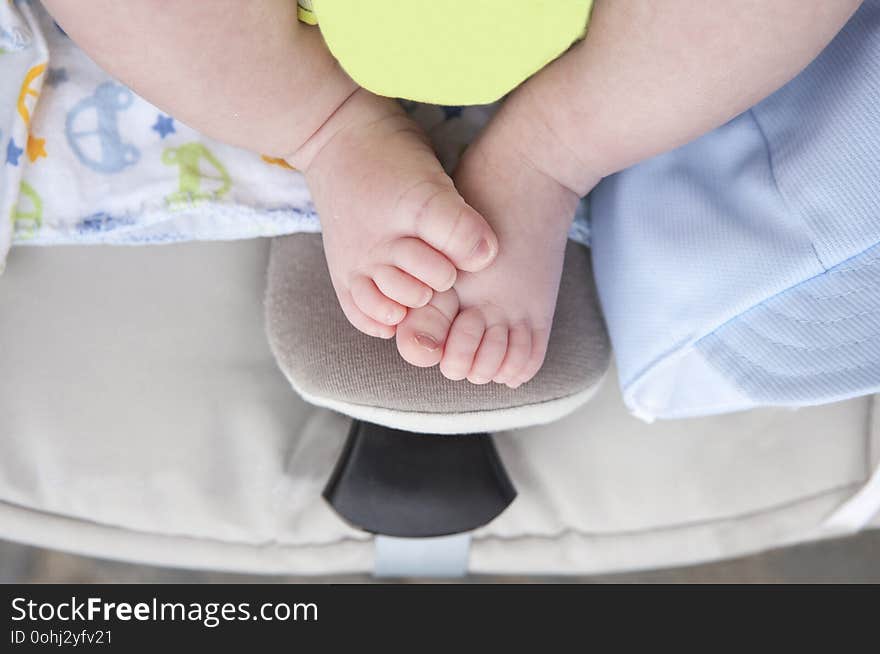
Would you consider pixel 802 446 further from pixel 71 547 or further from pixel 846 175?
pixel 71 547

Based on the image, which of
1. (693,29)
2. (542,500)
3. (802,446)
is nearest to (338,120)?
(693,29)

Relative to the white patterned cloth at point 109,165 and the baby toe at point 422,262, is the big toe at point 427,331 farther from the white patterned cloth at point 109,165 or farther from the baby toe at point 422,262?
the white patterned cloth at point 109,165

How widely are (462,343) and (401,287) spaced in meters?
0.05

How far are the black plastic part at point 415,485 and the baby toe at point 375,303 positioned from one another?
127 millimetres

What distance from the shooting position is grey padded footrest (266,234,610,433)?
55cm

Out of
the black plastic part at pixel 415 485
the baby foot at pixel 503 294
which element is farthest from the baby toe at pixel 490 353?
the black plastic part at pixel 415 485

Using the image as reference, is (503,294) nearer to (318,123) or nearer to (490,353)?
(490,353)

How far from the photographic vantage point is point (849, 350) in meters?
0.53

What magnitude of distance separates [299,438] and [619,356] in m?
0.26

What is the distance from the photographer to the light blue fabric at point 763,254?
512 mm

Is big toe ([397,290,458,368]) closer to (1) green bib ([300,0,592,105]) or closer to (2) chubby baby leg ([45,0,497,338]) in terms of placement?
(2) chubby baby leg ([45,0,497,338])

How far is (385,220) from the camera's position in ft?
1.68

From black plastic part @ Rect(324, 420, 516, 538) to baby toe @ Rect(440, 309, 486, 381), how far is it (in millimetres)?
101

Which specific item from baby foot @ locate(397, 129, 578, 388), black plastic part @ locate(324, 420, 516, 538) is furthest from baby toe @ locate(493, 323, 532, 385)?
black plastic part @ locate(324, 420, 516, 538)
